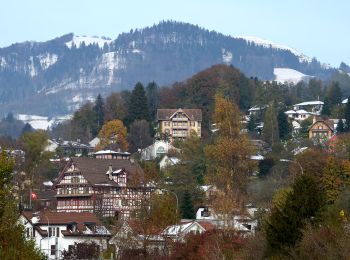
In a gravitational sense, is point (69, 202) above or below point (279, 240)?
below

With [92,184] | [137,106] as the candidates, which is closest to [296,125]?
[137,106]

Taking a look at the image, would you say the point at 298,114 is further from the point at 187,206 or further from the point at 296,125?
the point at 187,206

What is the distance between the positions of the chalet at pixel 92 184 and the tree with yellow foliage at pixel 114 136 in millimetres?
21520

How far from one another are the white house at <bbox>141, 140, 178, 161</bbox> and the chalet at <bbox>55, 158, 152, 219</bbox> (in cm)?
1853

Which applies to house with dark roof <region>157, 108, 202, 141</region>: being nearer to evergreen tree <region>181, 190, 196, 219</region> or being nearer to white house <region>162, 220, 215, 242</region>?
evergreen tree <region>181, 190, 196, 219</region>

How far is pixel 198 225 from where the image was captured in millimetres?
64562

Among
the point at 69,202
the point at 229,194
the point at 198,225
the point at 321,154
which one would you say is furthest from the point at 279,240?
the point at 69,202

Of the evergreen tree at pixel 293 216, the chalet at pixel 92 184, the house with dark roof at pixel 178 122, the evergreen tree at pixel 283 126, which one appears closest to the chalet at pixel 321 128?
the evergreen tree at pixel 283 126

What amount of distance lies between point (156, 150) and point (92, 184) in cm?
2627

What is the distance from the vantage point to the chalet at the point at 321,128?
4406 inches

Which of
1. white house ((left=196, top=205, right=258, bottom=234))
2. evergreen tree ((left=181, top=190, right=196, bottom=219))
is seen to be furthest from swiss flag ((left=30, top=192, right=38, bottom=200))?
white house ((left=196, top=205, right=258, bottom=234))

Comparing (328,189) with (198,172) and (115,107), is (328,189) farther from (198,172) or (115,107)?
(115,107)

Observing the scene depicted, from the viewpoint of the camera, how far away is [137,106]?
11900 centimetres

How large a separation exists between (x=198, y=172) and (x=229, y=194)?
18576 mm
